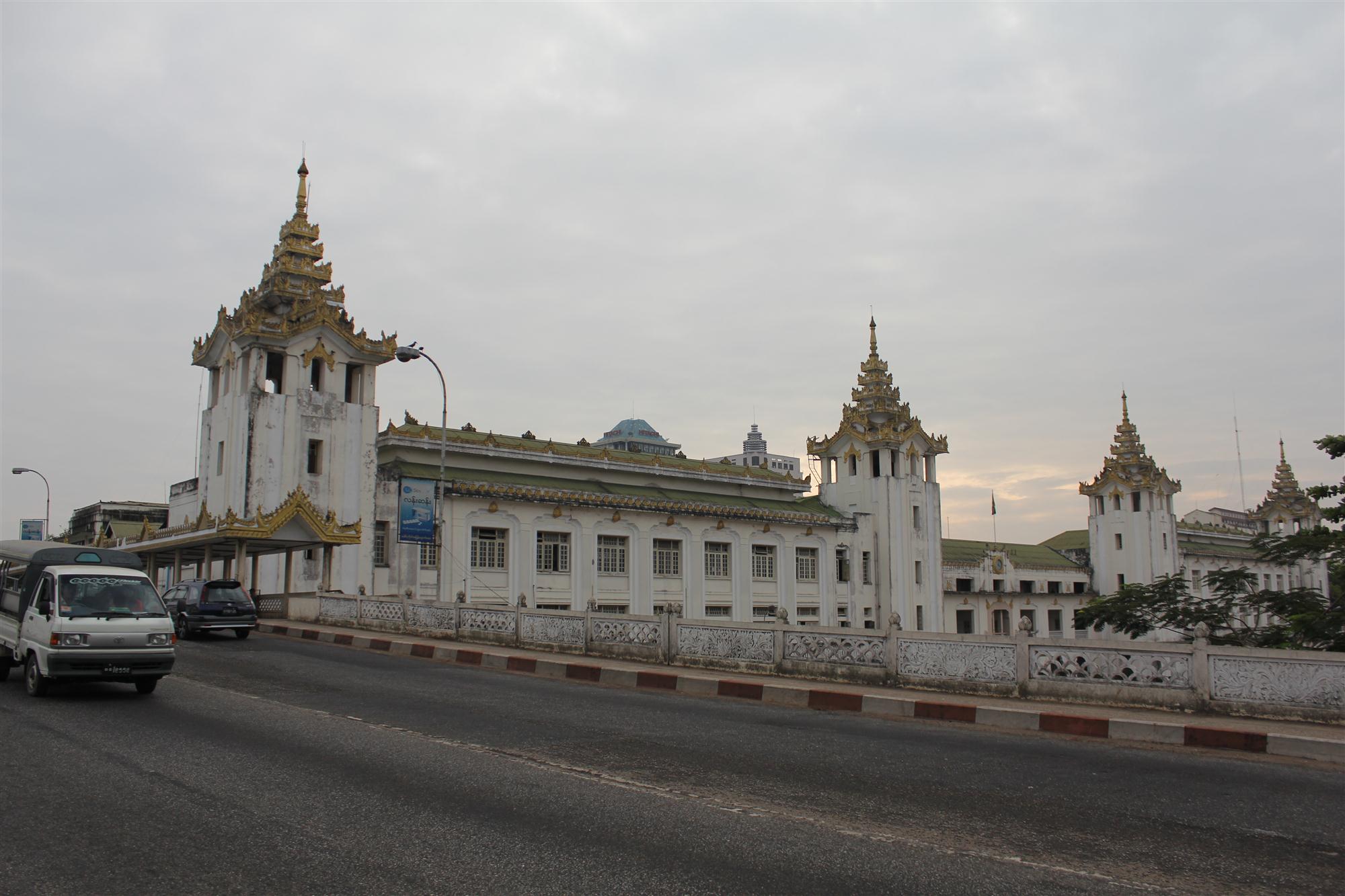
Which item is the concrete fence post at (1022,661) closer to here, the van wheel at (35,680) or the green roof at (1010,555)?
the van wheel at (35,680)

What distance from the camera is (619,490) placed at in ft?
148

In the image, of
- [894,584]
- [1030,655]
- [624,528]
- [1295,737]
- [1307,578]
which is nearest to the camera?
[1295,737]

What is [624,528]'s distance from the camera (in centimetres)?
4278

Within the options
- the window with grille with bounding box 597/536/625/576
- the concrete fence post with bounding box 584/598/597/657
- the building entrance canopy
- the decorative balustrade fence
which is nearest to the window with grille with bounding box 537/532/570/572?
the window with grille with bounding box 597/536/625/576

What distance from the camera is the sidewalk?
9922mm

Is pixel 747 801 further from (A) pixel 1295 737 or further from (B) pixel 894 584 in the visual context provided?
(B) pixel 894 584

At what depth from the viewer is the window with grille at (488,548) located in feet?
124

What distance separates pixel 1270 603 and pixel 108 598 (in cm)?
1912

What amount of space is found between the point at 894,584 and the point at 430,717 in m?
43.4

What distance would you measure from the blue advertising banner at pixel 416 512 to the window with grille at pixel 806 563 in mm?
24917

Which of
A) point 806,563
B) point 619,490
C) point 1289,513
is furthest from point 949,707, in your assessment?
point 1289,513

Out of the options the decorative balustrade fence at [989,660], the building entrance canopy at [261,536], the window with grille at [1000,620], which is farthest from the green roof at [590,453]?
the decorative balustrade fence at [989,660]

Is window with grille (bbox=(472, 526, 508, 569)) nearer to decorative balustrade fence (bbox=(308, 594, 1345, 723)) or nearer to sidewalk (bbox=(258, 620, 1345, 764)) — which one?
decorative balustrade fence (bbox=(308, 594, 1345, 723))

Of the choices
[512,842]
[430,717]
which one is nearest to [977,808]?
[512,842]
